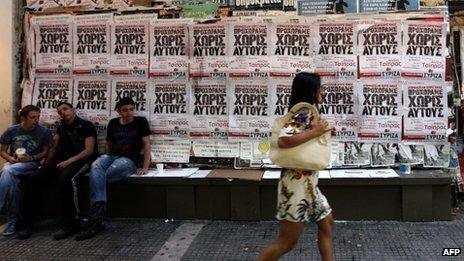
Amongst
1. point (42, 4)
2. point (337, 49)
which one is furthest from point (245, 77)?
point (42, 4)

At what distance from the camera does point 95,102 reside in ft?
21.6

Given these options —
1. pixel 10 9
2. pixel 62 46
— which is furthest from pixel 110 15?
pixel 10 9

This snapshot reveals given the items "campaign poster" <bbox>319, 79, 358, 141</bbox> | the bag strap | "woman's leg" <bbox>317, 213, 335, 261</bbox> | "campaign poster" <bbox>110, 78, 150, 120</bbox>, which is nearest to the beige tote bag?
the bag strap

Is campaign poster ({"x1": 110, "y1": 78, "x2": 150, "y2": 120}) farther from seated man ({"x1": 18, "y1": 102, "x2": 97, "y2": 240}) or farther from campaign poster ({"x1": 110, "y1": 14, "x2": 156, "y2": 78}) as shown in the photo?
seated man ({"x1": 18, "y1": 102, "x2": 97, "y2": 240})

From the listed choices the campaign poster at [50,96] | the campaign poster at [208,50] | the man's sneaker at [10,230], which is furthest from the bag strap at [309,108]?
the campaign poster at [50,96]

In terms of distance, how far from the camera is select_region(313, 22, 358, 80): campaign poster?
6090 mm

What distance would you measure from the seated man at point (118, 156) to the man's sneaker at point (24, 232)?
24.2 inches

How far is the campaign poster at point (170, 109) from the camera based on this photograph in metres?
6.40

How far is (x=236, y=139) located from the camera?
6305 mm

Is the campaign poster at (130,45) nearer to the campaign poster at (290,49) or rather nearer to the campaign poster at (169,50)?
the campaign poster at (169,50)

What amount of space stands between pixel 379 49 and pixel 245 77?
1.58 metres

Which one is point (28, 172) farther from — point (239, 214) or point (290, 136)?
point (290, 136)

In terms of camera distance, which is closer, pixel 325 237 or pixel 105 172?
pixel 325 237

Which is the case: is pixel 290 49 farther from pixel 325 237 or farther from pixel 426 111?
pixel 325 237
